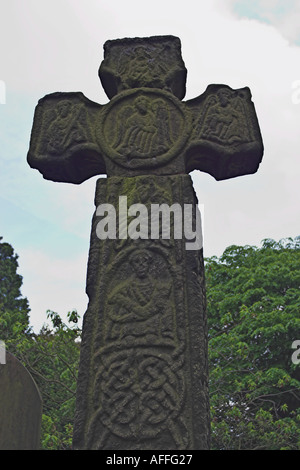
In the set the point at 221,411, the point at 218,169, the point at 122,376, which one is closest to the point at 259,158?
the point at 218,169

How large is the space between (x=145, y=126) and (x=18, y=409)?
203 cm

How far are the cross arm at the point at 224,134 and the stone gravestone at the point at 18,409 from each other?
6.01 feet

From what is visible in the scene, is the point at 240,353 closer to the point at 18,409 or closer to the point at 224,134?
the point at 224,134

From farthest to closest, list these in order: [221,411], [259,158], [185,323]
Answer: [221,411]
[259,158]
[185,323]

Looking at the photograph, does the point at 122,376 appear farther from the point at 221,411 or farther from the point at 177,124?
the point at 221,411

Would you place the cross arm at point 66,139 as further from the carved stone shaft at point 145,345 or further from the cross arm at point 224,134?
the cross arm at point 224,134

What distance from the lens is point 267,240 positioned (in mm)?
15922

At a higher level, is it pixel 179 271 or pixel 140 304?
pixel 179 271

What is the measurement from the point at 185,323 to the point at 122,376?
451mm

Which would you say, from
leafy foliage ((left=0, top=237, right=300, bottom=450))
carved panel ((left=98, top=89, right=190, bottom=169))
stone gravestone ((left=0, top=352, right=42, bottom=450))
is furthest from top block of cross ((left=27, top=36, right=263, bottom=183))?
leafy foliage ((left=0, top=237, right=300, bottom=450))

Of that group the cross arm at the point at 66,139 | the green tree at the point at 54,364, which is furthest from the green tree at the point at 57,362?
the cross arm at the point at 66,139

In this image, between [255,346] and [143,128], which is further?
[255,346]

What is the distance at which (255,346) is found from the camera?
38.0ft

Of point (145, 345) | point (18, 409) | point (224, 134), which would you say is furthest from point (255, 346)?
point (18, 409)
